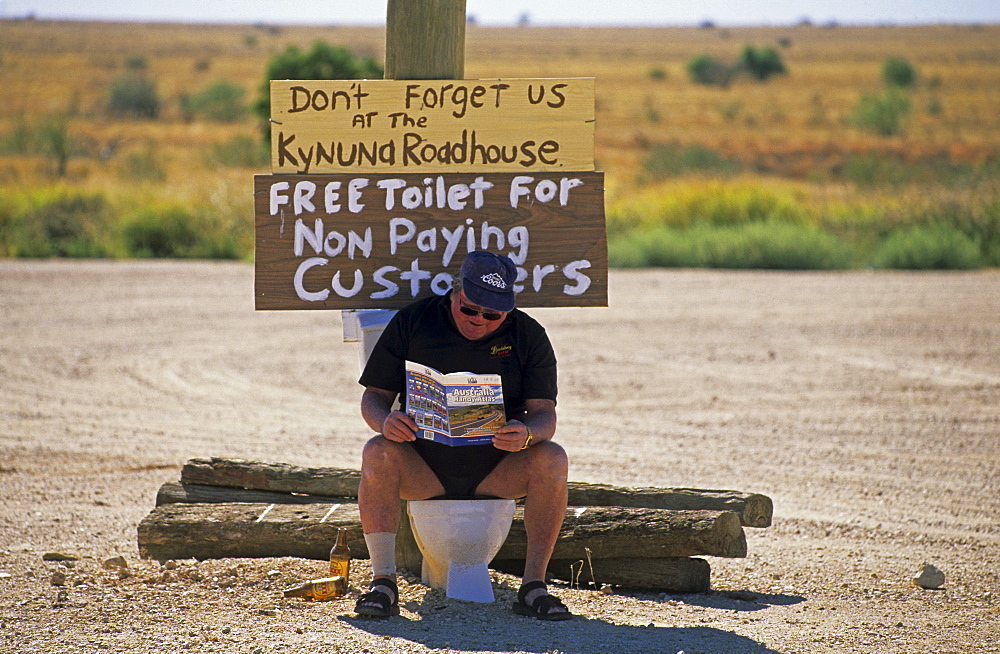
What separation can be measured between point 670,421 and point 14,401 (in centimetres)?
500

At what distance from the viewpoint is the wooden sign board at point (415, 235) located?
4.79 meters

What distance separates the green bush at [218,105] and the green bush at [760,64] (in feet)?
114

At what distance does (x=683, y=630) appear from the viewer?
421 cm

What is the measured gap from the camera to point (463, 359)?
14.4ft

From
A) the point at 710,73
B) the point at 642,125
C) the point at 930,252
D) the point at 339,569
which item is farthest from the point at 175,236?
the point at 710,73

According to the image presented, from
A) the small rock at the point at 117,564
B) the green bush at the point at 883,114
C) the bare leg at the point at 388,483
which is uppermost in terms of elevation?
the green bush at the point at 883,114

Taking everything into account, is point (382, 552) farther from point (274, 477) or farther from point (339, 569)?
point (274, 477)

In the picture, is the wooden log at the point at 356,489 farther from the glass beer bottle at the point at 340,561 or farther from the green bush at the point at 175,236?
the green bush at the point at 175,236

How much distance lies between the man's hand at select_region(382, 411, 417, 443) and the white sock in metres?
0.40

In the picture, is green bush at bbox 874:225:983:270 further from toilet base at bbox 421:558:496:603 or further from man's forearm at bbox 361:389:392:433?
man's forearm at bbox 361:389:392:433

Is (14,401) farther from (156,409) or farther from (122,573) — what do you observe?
(122,573)

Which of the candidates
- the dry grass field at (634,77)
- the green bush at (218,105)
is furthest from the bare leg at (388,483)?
the green bush at (218,105)

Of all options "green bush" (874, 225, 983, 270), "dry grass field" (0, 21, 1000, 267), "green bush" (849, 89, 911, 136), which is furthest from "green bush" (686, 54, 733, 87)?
"green bush" (874, 225, 983, 270)

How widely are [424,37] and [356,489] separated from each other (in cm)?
201
